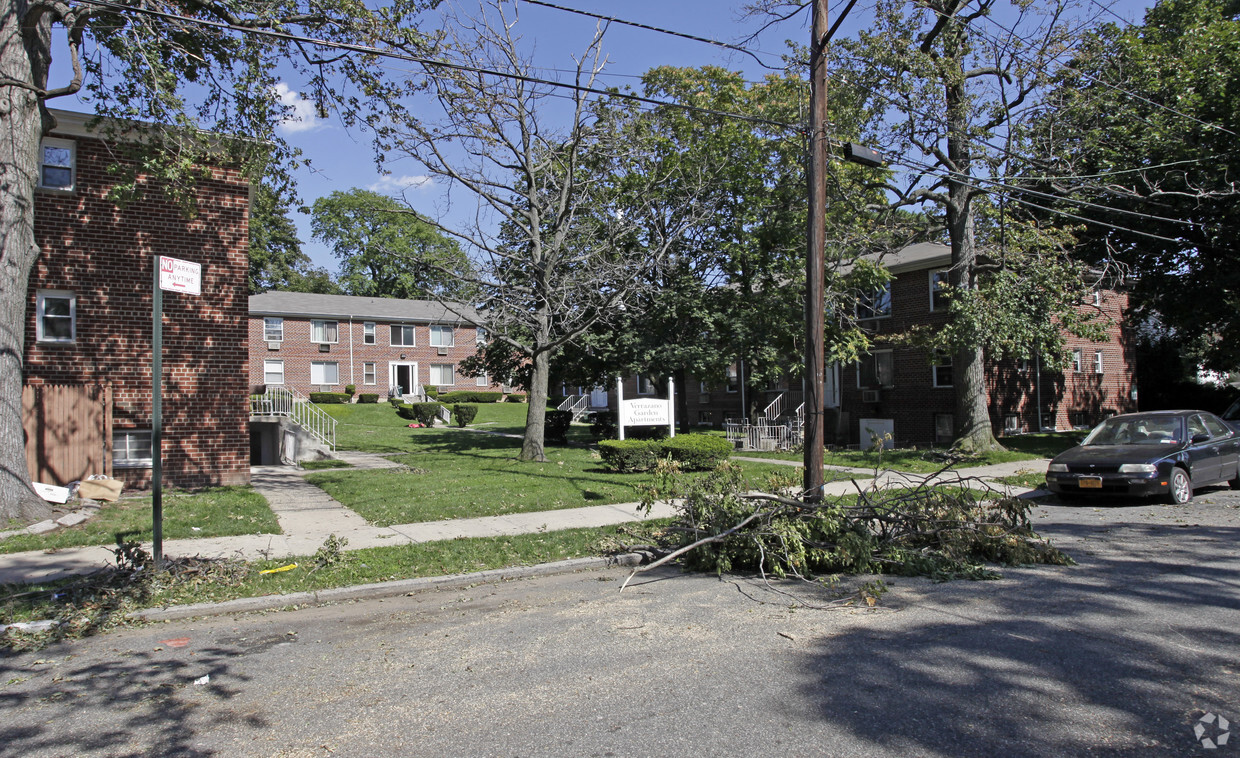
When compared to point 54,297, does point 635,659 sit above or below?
below

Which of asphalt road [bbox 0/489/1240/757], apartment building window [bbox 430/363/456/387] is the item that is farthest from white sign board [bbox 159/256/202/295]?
apartment building window [bbox 430/363/456/387]

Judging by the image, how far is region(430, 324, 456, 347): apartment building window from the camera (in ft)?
159

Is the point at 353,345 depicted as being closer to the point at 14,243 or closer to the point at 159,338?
the point at 14,243

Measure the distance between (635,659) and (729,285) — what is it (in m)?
20.9

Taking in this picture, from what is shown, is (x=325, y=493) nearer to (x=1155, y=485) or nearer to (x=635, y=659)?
(x=635, y=659)

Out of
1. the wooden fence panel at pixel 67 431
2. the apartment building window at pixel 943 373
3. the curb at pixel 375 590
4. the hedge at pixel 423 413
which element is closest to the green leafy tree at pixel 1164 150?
the apartment building window at pixel 943 373

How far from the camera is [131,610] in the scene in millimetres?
6523

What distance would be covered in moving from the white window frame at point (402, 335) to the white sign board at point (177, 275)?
4117 centimetres

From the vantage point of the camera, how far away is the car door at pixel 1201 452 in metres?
11.9

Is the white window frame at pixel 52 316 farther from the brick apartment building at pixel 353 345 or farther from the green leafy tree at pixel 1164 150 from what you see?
the brick apartment building at pixel 353 345

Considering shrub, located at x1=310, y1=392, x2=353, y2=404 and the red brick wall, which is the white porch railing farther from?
shrub, located at x1=310, y1=392, x2=353, y2=404

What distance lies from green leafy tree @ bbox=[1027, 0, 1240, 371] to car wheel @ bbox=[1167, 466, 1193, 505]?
6.73 meters

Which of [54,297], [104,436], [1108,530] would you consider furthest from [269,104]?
[1108,530]

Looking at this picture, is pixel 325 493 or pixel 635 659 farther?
pixel 325 493
